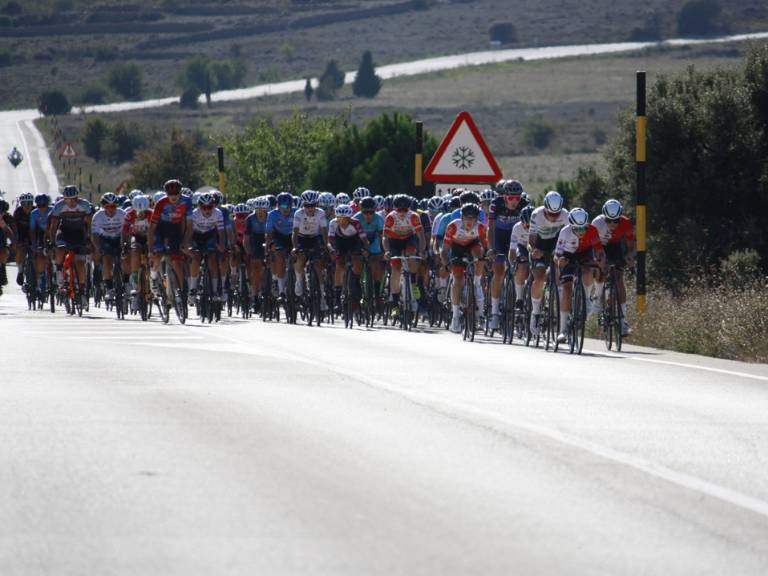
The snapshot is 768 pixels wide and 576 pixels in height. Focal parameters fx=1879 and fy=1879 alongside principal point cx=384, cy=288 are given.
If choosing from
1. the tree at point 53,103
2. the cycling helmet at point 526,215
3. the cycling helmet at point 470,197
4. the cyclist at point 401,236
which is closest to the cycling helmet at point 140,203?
the cyclist at point 401,236

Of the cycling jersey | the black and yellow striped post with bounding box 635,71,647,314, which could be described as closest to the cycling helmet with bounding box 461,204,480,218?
the black and yellow striped post with bounding box 635,71,647,314

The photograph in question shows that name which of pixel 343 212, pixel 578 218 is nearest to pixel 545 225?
pixel 578 218

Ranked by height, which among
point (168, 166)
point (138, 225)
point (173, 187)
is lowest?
point (168, 166)

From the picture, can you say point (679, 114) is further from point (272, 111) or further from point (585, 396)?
point (272, 111)

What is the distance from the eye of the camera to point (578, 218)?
20203 mm

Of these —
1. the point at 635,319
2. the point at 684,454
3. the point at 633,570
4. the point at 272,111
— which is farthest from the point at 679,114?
the point at 272,111

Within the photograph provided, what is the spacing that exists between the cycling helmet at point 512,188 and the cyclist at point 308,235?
4691 millimetres

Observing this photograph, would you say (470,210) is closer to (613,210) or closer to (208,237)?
(613,210)

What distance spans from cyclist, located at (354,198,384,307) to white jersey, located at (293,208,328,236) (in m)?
0.55

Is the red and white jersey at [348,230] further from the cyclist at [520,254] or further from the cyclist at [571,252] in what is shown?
the cyclist at [571,252]

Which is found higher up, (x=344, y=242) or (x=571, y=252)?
(x=571, y=252)

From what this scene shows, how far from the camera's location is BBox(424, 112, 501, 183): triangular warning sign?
1082 inches

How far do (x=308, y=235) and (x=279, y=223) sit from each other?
1.21m

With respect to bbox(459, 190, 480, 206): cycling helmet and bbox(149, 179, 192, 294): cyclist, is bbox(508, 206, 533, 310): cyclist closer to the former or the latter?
bbox(459, 190, 480, 206): cycling helmet
